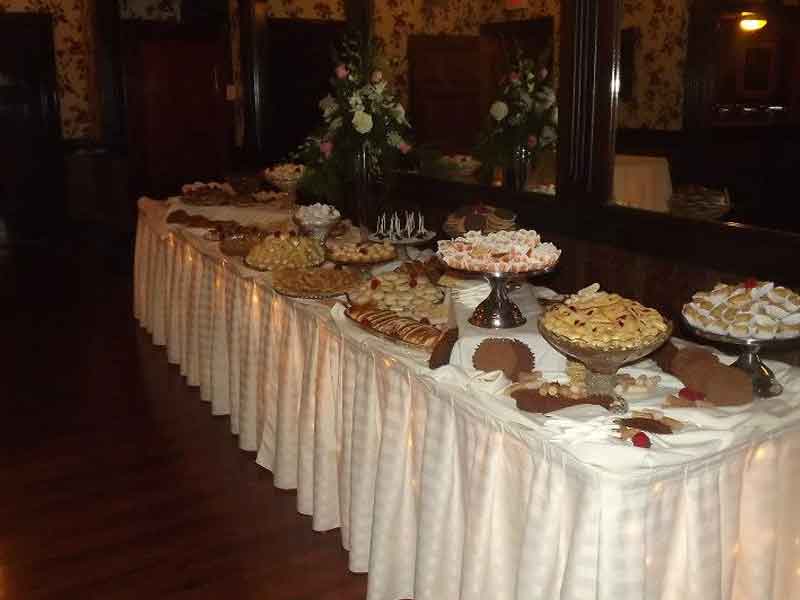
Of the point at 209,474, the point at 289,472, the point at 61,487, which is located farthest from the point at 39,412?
the point at 289,472

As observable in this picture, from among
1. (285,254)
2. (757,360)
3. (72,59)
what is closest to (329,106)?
(285,254)

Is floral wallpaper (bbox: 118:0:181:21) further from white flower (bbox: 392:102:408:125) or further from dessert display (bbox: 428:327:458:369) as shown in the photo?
dessert display (bbox: 428:327:458:369)

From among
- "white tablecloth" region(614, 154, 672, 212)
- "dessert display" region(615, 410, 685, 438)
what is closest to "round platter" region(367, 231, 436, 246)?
"white tablecloth" region(614, 154, 672, 212)

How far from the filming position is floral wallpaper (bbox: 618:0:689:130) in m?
2.71

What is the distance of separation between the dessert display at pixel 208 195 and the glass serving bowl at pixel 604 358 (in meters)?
3.32

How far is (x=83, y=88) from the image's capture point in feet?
27.1

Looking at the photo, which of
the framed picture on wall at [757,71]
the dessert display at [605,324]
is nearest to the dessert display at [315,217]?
the framed picture on wall at [757,71]

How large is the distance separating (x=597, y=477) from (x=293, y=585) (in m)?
1.28

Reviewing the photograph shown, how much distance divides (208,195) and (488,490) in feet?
11.5

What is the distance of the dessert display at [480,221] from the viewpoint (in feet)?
9.05

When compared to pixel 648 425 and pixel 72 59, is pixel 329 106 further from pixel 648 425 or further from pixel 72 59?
pixel 72 59

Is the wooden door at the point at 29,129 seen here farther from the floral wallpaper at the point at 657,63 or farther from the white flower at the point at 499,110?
the floral wallpaper at the point at 657,63

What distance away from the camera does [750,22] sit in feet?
8.23

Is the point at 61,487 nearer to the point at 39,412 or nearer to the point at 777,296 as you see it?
the point at 39,412
